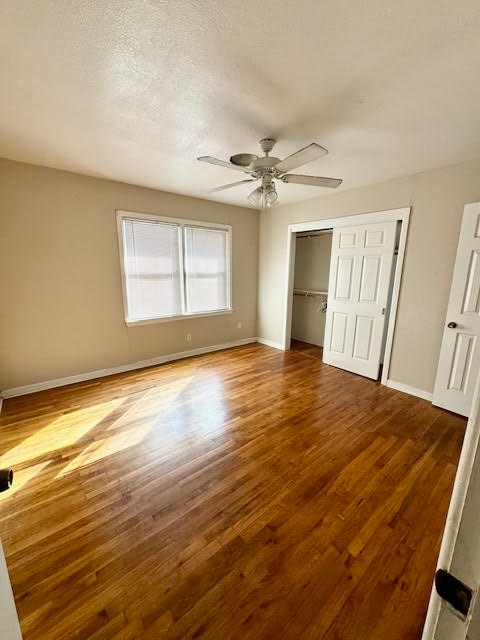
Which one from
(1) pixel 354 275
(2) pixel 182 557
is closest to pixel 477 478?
(2) pixel 182 557

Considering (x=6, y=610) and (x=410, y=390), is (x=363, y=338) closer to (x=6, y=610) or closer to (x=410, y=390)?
(x=410, y=390)

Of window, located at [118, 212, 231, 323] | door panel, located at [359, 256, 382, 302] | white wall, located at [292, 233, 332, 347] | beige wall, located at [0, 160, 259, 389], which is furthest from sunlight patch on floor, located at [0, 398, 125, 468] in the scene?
white wall, located at [292, 233, 332, 347]

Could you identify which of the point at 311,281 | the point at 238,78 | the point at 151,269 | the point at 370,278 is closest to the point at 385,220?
the point at 370,278

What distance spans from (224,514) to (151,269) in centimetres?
306

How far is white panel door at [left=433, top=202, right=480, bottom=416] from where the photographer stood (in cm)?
248

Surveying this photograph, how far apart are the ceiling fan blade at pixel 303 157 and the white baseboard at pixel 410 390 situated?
9.06ft

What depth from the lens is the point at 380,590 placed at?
124 centimetres

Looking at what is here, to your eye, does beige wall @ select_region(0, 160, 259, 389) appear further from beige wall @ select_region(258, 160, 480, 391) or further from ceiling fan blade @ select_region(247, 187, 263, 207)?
beige wall @ select_region(258, 160, 480, 391)

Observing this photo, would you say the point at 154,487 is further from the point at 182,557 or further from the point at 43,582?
the point at 43,582

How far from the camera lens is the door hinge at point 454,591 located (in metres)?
0.39

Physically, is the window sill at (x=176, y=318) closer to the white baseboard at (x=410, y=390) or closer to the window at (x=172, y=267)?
the window at (x=172, y=267)

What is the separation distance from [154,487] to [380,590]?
1.36 meters

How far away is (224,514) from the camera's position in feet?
5.23

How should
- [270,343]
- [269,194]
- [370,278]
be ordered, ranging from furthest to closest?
[270,343]
[370,278]
[269,194]
